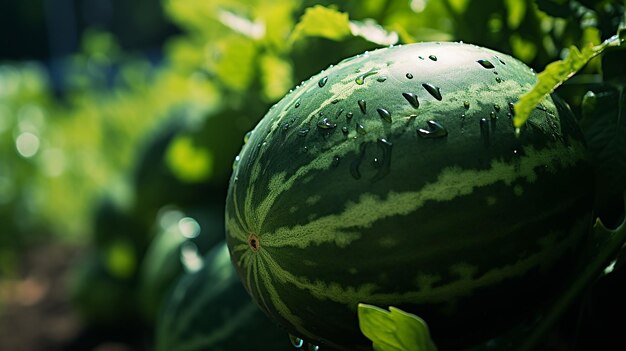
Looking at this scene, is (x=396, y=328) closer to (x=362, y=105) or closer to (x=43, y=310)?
(x=362, y=105)

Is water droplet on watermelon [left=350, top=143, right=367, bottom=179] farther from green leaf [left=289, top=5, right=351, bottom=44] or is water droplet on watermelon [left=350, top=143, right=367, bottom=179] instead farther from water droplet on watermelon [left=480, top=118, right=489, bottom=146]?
green leaf [left=289, top=5, right=351, bottom=44]

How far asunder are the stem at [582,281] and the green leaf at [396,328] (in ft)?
0.48

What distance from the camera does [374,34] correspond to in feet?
3.14

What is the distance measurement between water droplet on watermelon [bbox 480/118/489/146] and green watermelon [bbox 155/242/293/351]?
0.43m

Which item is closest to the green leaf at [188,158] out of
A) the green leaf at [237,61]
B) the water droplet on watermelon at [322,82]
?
the green leaf at [237,61]

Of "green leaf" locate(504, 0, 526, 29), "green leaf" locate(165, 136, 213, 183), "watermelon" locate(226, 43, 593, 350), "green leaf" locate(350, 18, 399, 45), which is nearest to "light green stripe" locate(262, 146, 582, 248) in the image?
"watermelon" locate(226, 43, 593, 350)

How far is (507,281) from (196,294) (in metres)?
0.55

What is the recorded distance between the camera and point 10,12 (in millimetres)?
17812

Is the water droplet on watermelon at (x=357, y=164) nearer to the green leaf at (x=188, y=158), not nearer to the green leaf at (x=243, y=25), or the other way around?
the green leaf at (x=243, y=25)

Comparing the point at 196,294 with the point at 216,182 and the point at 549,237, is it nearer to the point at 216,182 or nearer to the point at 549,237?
the point at 549,237

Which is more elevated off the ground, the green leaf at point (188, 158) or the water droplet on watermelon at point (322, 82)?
the water droplet on watermelon at point (322, 82)

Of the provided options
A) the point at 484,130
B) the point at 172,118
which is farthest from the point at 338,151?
the point at 172,118

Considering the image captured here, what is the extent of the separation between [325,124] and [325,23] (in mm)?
255

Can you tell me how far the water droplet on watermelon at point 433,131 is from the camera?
2.29 feet
